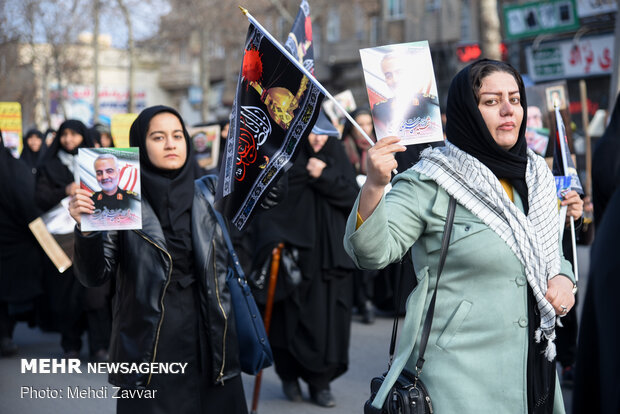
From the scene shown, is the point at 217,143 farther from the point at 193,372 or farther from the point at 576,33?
the point at 576,33

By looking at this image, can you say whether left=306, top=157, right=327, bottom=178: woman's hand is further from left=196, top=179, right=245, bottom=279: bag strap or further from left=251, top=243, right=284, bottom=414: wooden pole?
left=196, top=179, right=245, bottom=279: bag strap

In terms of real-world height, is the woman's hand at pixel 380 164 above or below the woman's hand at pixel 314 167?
below

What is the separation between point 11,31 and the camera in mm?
24344

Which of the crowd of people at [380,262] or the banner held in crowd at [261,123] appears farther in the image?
the banner held in crowd at [261,123]

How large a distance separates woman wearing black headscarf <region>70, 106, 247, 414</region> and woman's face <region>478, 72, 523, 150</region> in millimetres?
1594

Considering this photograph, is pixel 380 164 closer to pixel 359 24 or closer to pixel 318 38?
pixel 359 24

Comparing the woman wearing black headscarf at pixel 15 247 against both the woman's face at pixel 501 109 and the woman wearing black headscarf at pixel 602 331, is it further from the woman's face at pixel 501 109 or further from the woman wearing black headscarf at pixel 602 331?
the woman wearing black headscarf at pixel 602 331

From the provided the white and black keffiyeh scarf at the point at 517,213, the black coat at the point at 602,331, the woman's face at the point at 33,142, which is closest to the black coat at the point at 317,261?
the white and black keffiyeh scarf at the point at 517,213

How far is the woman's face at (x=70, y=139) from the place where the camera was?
8.74 m

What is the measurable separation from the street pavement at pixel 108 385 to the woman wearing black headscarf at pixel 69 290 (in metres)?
0.24

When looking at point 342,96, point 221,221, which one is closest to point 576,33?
point 342,96

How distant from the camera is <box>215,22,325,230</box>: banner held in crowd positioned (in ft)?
11.8

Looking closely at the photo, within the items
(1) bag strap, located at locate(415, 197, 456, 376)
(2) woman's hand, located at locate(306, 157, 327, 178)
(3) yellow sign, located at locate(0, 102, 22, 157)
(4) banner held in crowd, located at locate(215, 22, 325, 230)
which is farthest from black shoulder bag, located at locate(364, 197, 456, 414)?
(3) yellow sign, located at locate(0, 102, 22, 157)

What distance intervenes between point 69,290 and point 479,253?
6.29m
